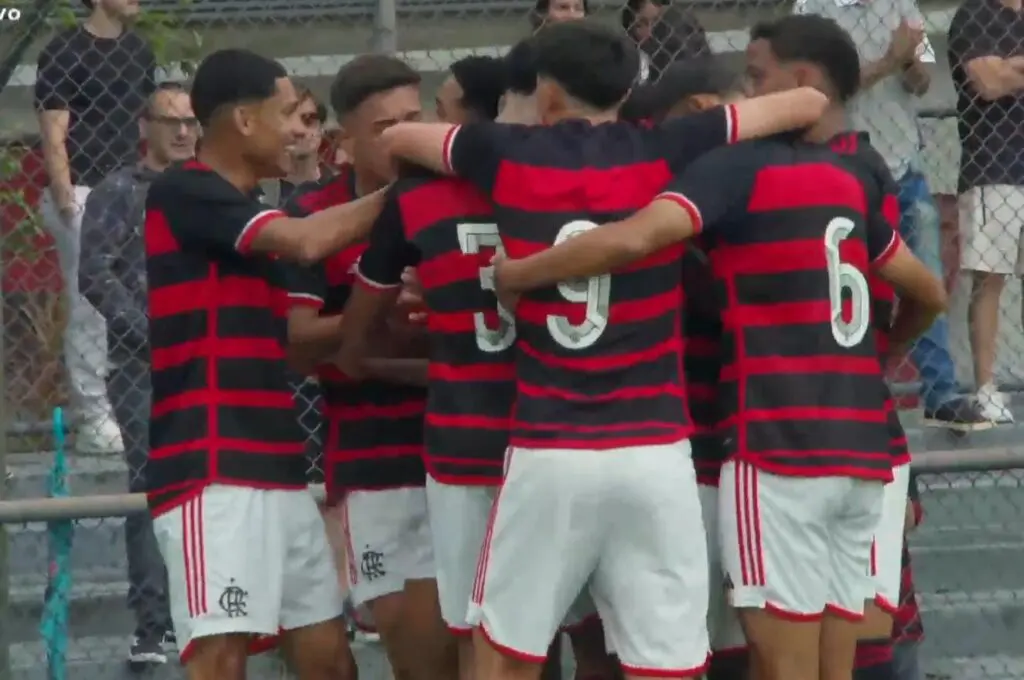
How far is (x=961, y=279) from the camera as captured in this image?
6.72 m

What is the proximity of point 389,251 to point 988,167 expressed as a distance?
3447 mm

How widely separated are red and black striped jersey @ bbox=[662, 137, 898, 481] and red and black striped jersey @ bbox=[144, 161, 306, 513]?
3.42 feet

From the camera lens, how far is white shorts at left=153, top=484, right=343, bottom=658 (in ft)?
12.8

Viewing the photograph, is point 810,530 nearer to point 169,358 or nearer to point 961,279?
point 169,358

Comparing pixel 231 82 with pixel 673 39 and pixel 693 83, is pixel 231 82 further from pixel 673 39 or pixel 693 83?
pixel 673 39

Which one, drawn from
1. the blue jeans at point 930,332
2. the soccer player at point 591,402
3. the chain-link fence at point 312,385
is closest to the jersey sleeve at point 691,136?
the soccer player at point 591,402

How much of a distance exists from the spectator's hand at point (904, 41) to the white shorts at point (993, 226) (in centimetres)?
68

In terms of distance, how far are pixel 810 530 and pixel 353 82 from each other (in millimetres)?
1584

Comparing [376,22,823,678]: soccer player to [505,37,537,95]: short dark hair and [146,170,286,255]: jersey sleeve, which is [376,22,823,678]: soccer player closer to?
[505,37,537,95]: short dark hair

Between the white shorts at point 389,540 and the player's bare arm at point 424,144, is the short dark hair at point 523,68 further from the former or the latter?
the white shorts at point 389,540

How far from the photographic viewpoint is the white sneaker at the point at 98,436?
20.5 feet

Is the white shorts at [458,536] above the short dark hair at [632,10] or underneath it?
underneath

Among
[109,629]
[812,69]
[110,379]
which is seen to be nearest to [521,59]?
[812,69]

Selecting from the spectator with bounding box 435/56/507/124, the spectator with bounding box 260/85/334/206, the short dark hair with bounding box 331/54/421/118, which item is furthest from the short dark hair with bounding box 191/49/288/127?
the spectator with bounding box 435/56/507/124
